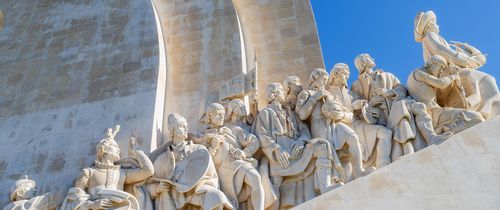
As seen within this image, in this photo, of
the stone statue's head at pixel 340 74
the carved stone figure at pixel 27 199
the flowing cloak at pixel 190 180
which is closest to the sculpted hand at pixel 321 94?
the stone statue's head at pixel 340 74

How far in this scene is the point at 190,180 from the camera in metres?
5.25

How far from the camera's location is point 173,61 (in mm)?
7613

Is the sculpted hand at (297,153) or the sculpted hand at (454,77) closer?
the sculpted hand at (297,153)

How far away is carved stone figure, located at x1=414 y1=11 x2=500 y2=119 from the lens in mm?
5543

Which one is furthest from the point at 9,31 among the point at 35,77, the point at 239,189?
the point at 239,189

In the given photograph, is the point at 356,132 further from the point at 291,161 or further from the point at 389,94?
the point at 291,161

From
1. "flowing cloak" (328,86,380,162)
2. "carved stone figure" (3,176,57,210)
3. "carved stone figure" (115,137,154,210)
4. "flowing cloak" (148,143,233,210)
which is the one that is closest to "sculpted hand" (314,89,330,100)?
"flowing cloak" (328,86,380,162)

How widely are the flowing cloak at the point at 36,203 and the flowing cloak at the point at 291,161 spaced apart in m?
2.03

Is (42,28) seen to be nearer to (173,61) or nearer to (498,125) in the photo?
(173,61)

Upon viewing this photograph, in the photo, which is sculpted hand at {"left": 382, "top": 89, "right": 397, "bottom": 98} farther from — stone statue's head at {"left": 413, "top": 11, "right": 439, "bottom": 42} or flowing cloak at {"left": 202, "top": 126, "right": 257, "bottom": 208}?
flowing cloak at {"left": 202, "top": 126, "right": 257, "bottom": 208}

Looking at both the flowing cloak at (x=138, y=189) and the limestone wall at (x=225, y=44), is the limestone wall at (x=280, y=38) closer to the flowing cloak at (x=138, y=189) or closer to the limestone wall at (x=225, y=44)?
the limestone wall at (x=225, y=44)

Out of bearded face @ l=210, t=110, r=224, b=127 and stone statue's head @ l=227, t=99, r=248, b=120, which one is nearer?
bearded face @ l=210, t=110, r=224, b=127

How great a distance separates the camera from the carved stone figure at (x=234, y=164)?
521 cm

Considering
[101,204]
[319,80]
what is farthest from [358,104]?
[101,204]
